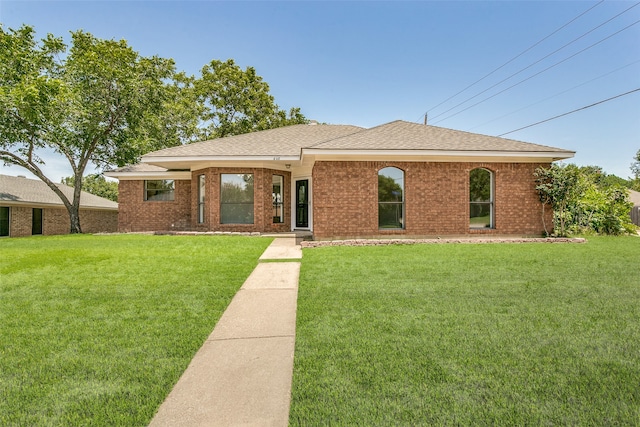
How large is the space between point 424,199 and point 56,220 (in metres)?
25.9

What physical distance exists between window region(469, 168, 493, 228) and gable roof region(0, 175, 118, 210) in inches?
999

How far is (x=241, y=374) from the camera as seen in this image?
2.46 metres

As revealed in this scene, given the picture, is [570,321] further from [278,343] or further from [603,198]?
[603,198]

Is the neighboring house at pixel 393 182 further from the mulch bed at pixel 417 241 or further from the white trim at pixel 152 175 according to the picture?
the white trim at pixel 152 175

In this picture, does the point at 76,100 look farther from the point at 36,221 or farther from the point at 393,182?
the point at 393,182

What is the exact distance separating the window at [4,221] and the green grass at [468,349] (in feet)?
79.7

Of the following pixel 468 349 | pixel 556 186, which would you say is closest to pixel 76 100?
pixel 468 349

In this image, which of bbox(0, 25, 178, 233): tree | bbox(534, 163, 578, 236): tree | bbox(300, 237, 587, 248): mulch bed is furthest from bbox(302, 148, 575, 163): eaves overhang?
bbox(0, 25, 178, 233): tree

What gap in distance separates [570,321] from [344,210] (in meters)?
7.64

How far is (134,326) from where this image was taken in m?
3.36

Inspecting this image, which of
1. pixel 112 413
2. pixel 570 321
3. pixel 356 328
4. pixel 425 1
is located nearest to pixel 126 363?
pixel 112 413

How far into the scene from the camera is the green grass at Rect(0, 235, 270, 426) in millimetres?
2053

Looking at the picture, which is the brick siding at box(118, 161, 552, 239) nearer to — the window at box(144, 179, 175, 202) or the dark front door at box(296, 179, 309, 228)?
the dark front door at box(296, 179, 309, 228)

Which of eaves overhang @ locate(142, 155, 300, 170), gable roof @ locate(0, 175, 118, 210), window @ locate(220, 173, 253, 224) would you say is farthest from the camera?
gable roof @ locate(0, 175, 118, 210)
